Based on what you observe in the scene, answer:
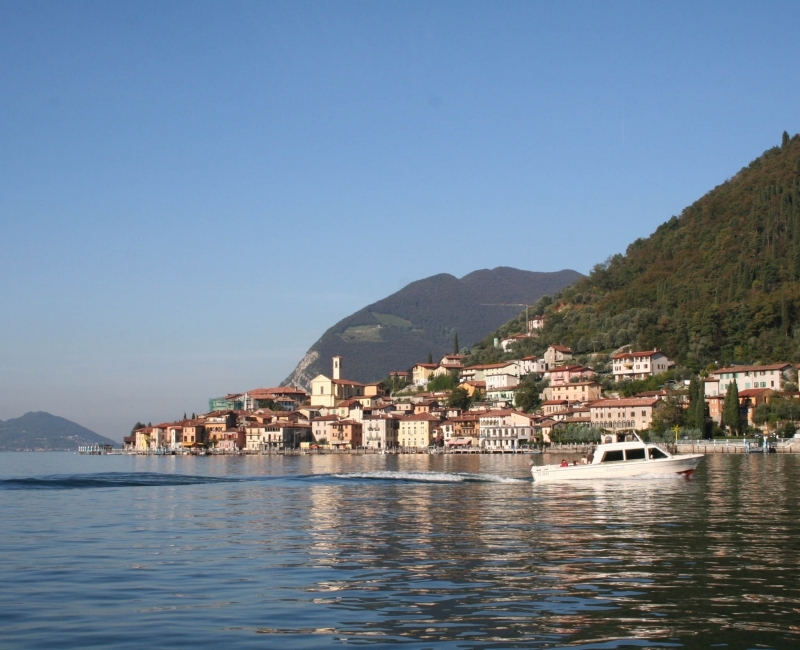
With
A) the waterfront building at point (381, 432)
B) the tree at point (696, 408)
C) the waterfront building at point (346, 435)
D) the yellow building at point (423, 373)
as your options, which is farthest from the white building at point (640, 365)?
the yellow building at point (423, 373)

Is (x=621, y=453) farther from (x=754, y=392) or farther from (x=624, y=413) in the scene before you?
(x=624, y=413)

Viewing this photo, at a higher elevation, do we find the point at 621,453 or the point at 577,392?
the point at 577,392

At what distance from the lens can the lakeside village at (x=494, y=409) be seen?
111 meters

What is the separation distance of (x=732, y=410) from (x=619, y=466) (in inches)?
2706

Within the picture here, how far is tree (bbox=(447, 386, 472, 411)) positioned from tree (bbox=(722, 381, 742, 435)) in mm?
53350

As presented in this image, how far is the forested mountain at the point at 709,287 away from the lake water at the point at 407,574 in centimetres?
10119

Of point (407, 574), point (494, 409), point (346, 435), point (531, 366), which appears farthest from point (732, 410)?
point (407, 574)

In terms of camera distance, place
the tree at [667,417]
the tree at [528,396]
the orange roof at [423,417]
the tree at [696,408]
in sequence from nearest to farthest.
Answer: the tree at [696,408], the tree at [667,417], the tree at [528,396], the orange roof at [423,417]

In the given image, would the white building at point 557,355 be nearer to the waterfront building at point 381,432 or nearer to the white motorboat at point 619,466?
the waterfront building at point 381,432

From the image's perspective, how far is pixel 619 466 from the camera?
44.2m

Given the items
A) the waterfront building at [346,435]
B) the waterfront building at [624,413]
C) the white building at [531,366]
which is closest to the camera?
the waterfront building at [624,413]

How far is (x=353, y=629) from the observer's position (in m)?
13.0

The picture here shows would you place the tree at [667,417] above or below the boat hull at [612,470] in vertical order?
above

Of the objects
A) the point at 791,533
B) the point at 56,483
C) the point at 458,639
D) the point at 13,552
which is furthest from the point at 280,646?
the point at 56,483
